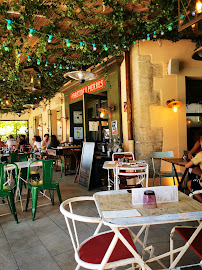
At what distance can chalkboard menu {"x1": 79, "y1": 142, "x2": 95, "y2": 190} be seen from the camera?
5396 mm

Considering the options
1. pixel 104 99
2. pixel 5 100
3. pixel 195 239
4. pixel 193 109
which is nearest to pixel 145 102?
pixel 193 109

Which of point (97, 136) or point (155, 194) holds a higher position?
point (97, 136)

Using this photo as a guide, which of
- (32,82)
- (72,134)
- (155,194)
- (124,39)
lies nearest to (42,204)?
(32,82)

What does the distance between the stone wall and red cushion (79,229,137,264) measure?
3584 millimetres

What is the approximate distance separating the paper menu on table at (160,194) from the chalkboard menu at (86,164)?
3.62m

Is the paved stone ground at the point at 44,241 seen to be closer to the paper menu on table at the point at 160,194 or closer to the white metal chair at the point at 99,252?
the white metal chair at the point at 99,252

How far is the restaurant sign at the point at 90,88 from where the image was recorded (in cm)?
689

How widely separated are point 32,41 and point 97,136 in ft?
13.1

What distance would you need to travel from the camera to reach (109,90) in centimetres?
644

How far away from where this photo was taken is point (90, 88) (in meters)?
7.60

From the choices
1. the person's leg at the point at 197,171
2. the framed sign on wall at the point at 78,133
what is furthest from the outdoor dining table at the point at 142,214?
the framed sign on wall at the point at 78,133

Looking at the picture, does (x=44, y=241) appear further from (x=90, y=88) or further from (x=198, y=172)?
(x=90, y=88)

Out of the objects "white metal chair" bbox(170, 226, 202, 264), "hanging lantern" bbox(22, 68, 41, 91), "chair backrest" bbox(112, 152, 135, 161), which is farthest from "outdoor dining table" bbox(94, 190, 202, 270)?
"hanging lantern" bbox(22, 68, 41, 91)

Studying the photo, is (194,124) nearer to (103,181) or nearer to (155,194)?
(103,181)
